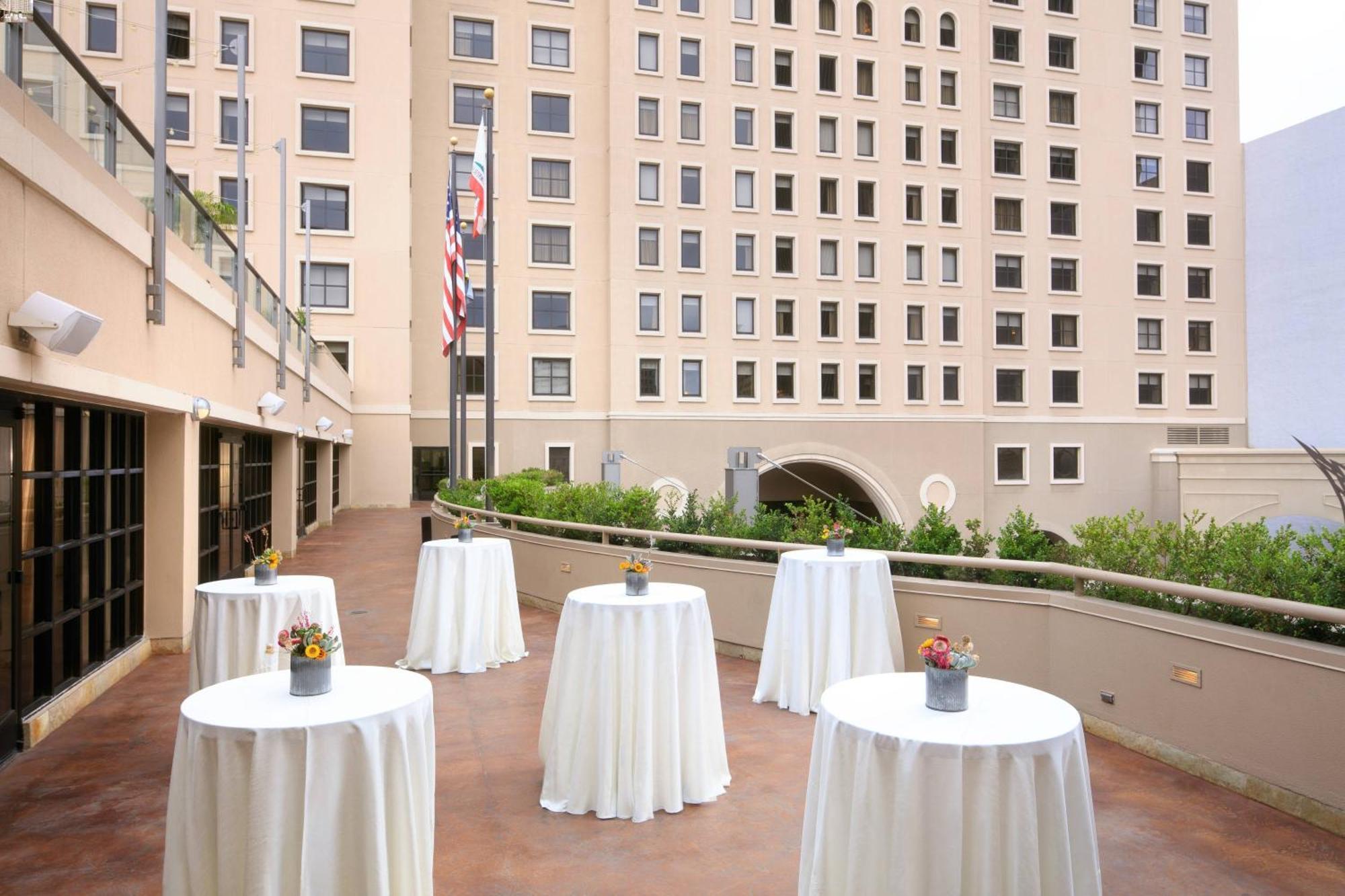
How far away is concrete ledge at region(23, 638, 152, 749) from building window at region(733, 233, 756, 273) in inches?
1217

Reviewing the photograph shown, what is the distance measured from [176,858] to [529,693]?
15.5 feet

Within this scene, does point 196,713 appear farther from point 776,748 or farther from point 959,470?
point 959,470

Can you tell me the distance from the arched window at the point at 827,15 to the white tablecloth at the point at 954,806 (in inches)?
1607

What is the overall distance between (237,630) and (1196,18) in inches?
2029

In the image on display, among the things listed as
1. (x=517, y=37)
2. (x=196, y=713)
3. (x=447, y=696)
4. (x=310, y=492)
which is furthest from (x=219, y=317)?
(x=517, y=37)

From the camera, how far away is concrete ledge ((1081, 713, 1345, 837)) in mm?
5121

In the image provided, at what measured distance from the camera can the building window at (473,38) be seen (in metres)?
36.4

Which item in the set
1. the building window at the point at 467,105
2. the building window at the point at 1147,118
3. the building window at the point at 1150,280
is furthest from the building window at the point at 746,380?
the building window at the point at 1147,118

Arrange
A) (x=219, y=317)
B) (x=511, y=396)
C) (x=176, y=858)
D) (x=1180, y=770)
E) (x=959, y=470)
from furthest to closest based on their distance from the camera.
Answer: (x=959, y=470) < (x=511, y=396) < (x=219, y=317) < (x=1180, y=770) < (x=176, y=858)

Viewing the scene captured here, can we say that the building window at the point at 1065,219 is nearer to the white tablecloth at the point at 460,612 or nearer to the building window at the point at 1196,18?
the building window at the point at 1196,18

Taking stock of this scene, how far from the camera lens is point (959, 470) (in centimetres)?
3988

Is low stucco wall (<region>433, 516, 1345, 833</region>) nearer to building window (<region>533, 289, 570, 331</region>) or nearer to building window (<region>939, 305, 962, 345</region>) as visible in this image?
building window (<region>533, 289, 570, 331</region>)

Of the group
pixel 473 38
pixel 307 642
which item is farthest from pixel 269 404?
pixel 473 38

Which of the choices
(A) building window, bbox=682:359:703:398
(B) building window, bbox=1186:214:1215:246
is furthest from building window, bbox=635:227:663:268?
(B) building window, bbox=1186:214:1215:246
